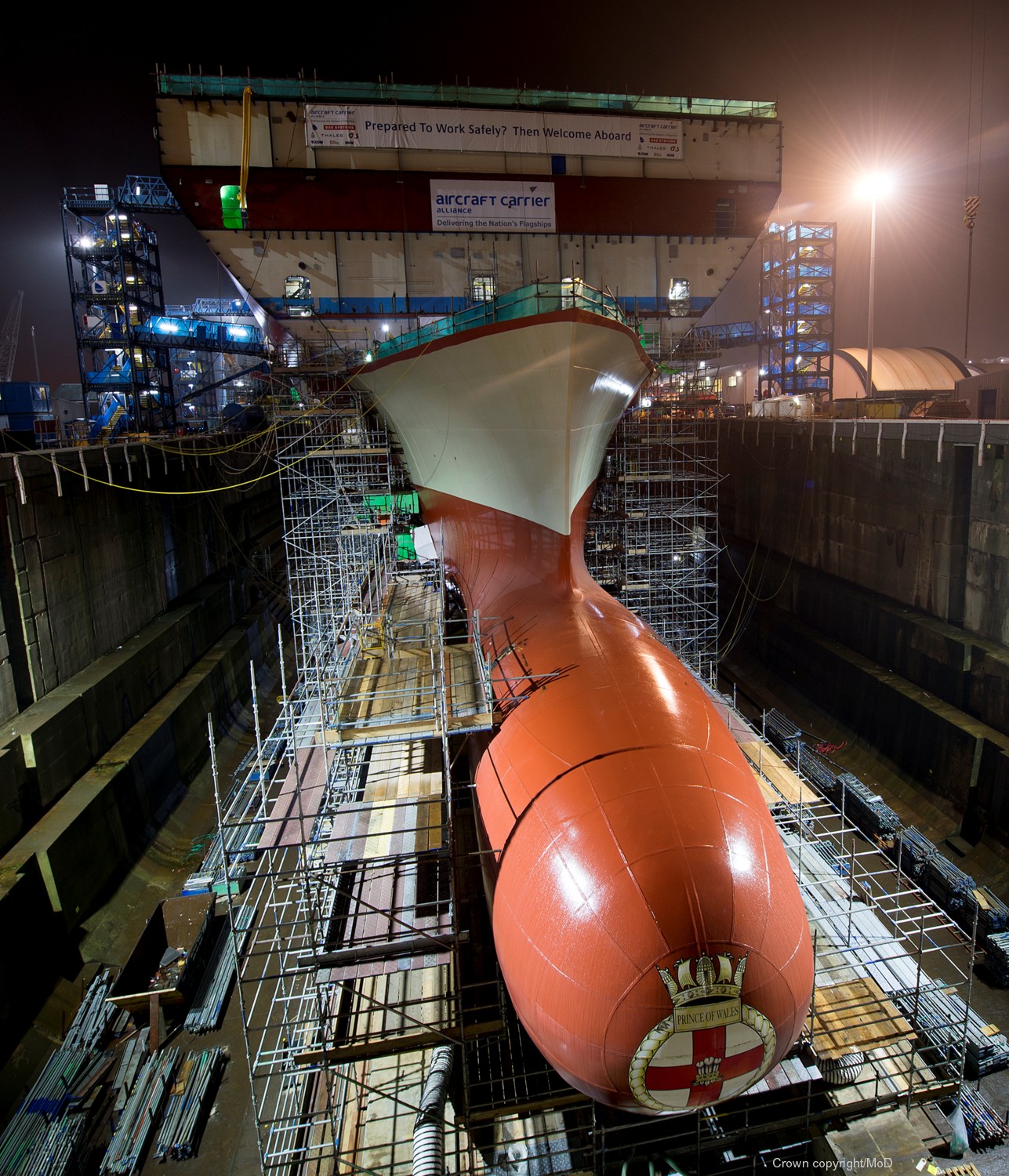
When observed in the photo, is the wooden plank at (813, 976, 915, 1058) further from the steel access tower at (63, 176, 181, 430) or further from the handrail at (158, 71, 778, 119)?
the steel access tower at (63, 176, 181, 430)

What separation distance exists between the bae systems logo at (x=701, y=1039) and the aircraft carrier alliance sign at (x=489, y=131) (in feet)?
48.2

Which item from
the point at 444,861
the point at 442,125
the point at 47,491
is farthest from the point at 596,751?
the point at 442,125

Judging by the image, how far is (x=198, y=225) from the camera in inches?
528

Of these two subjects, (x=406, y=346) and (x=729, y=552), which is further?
(x=729, y=552)

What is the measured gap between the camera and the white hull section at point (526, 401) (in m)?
7.10

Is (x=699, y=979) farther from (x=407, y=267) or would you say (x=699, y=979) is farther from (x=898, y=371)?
(x=898, y=371)

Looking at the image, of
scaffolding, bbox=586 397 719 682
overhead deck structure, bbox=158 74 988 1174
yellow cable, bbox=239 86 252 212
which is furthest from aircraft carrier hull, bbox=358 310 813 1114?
yellow cable, bbox=239 86 252 212

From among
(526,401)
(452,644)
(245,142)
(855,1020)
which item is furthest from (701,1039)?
(245,142)

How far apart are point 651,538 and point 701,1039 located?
452 inches

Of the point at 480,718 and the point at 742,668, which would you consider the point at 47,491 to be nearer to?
the point at 480,718

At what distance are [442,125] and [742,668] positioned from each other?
1382 cm

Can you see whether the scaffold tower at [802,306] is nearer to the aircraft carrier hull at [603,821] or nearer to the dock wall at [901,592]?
the dock wall at [901,592]

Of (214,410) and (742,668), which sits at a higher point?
(214,410)

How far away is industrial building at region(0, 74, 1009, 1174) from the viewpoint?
5535 mm
